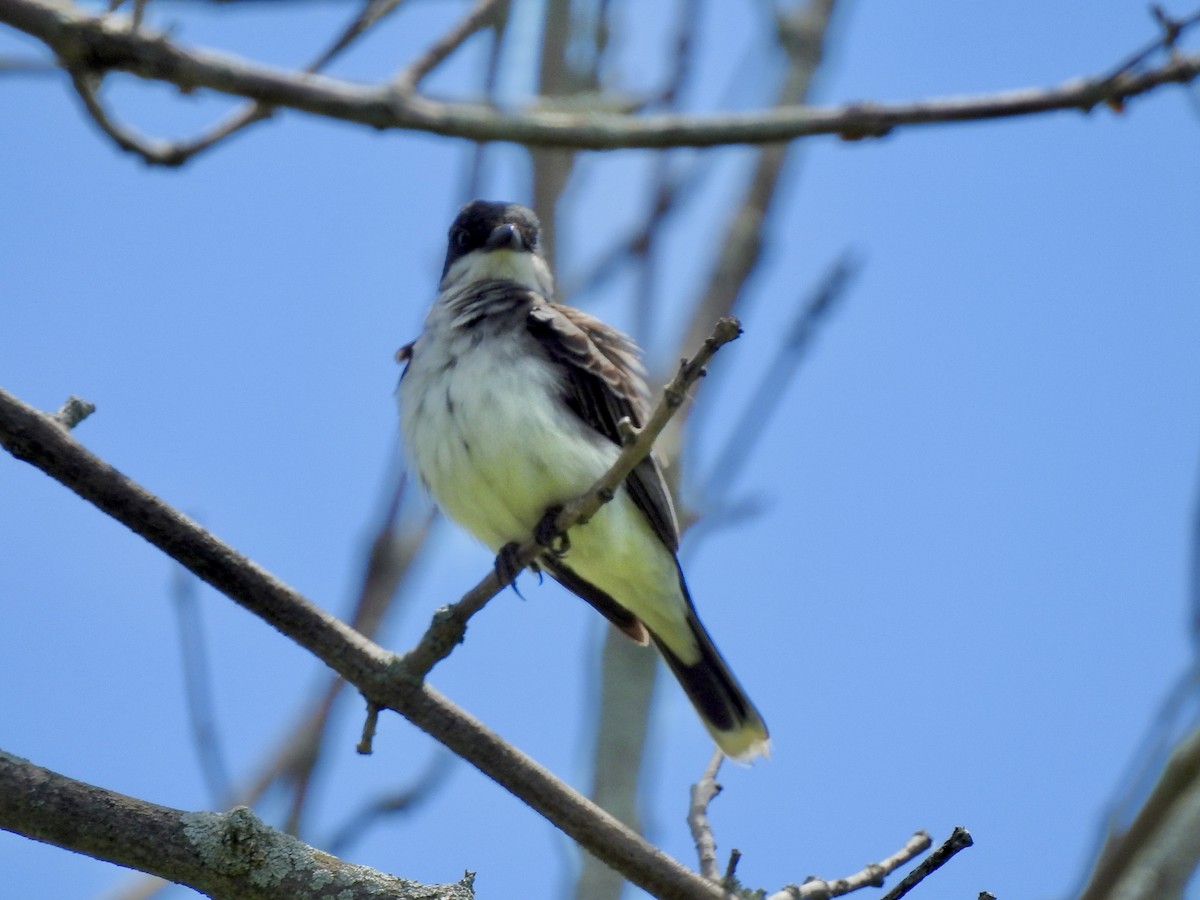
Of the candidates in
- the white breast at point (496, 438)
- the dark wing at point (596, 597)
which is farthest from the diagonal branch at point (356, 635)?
the dark wing at point (596, 597)

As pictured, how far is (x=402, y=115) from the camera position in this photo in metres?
2.14

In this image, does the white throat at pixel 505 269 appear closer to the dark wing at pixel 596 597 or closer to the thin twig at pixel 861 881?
the dark wing at pixel 596 597

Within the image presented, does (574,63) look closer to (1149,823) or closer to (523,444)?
(523,444)

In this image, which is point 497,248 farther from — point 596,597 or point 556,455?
point 596,597

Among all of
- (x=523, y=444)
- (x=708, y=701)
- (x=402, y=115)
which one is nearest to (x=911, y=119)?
(x=402, y=115)

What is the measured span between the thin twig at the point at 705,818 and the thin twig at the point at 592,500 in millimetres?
842

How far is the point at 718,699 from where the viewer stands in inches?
246

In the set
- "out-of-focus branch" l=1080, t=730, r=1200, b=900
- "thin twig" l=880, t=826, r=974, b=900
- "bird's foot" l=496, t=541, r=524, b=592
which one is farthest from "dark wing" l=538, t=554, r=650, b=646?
"out-of-focus branch" l=1080, t=730, r=1200, b=900

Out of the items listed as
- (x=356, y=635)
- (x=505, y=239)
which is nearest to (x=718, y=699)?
(x=505, y=239)

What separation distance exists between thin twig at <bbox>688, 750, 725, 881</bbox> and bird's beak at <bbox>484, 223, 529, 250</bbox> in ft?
9.68

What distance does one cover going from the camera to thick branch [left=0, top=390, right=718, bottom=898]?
3547mm

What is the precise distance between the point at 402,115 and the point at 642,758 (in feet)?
9.64

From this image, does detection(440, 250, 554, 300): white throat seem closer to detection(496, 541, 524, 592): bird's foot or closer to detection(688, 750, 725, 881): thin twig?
detection(496, 541, 524, 592): bird's foot

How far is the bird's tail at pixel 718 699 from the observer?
616cm
